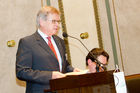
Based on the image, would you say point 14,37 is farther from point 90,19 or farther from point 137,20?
point 137,20

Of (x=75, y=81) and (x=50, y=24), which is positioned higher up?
(x=50, y=24)

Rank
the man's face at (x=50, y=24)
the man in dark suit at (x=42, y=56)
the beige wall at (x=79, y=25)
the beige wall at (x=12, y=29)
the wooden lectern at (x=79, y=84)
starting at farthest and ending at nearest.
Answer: the beige wall at (x=79, y=25), the beige wall at (x=12, y=29), the man's face at (x=50, y=24), the man in dark suit at (x=42, y=56), the wooden lectern at (x=79, y=84)

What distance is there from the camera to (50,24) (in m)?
2.84

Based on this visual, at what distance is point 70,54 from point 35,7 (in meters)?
1.08

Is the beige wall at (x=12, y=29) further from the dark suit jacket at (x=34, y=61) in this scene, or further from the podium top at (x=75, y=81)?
the podium top at (x=75, y=81)

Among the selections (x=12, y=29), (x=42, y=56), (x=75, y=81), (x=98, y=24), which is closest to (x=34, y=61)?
(x=42, y=56)

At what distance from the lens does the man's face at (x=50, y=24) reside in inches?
112

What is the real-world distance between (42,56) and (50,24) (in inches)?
14.7

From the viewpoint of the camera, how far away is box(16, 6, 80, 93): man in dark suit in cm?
251

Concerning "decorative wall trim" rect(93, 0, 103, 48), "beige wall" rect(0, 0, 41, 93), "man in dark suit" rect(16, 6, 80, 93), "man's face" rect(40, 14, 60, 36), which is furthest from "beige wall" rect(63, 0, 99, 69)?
"man's face" rect(40, 14, 60, 36)

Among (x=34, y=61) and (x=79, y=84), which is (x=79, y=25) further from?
(x=79, y=84)

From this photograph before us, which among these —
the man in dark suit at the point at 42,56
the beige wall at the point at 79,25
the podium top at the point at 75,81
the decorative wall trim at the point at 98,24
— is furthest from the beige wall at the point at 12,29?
the podium top at the point at 75,81

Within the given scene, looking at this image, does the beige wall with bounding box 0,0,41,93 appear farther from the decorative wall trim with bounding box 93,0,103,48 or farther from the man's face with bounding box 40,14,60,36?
the man's face with bounding box 40,14,60,36

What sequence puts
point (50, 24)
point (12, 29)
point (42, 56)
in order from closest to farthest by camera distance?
point (42, 56) → point (50, 24) → point (12, 29)
